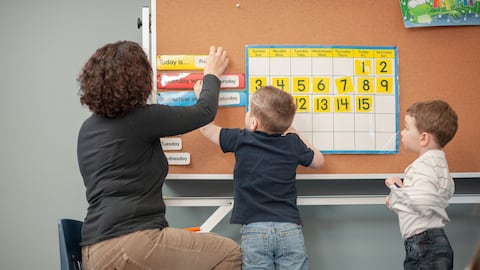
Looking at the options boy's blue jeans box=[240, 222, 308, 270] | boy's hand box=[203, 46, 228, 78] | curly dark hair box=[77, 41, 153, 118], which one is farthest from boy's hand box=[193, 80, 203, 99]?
boy's blue jeans box=[240, 222, 308, 270]

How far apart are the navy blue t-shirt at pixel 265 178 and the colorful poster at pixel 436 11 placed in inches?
32.1

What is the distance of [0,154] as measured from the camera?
244cm

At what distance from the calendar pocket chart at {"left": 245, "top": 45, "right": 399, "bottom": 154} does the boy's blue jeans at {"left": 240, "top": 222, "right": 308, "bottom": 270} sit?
1.62ft

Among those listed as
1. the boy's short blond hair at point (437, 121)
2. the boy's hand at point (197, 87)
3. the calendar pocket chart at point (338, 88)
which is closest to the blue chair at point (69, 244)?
the boy's hand at point (197, 87)

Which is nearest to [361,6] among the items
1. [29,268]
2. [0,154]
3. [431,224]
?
[431,224]

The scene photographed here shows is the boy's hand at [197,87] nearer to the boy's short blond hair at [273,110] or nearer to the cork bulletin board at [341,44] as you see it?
the cork bulletin board at [341,44]

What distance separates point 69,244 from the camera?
66.9 inches

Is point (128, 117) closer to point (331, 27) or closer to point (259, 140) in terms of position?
point (259, 140)

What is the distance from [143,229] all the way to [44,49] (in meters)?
1.26

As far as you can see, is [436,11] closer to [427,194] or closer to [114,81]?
[427,194]

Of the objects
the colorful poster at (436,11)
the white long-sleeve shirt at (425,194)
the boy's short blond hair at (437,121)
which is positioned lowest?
the white long-sleeve shirt at (425,194)

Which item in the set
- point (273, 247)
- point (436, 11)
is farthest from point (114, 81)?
point (436, 11)

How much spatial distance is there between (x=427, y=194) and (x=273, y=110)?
63cm

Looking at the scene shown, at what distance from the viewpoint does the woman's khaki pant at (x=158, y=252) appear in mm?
1599
